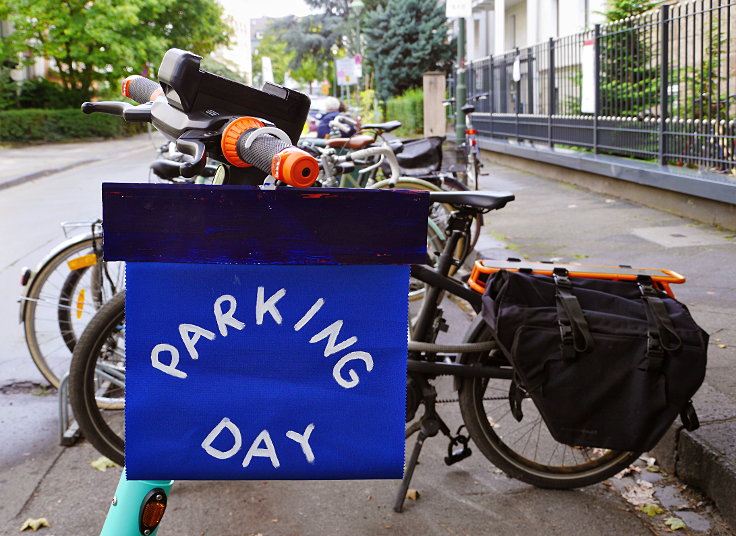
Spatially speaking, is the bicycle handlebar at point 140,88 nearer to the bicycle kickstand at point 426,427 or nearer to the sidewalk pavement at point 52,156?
the bicycle kickstand at point 426,427

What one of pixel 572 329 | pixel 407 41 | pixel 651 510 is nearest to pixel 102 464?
pixel 572 329

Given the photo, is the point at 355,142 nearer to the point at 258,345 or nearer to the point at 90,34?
the point at 258,345

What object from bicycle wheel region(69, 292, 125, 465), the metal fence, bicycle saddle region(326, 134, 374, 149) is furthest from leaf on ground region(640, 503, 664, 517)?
the metal fence

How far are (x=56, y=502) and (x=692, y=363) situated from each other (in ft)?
7.74

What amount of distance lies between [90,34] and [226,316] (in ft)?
104

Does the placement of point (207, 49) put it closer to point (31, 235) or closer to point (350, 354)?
point (31, 235)

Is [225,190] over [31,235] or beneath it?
over

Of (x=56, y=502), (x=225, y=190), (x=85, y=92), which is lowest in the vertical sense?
(x=56, y=502)

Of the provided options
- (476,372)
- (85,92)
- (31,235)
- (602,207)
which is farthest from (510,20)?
(476,372)

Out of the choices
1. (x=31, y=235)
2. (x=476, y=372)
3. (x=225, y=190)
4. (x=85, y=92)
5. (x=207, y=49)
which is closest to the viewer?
(x=225, y=190)

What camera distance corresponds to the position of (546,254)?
7.09 m

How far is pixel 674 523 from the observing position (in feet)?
10.1

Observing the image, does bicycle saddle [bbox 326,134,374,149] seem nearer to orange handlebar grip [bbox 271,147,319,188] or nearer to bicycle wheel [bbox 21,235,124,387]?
bicycle wheel [bbox 21,235,124,387]

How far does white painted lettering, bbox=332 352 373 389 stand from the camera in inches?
56.7
